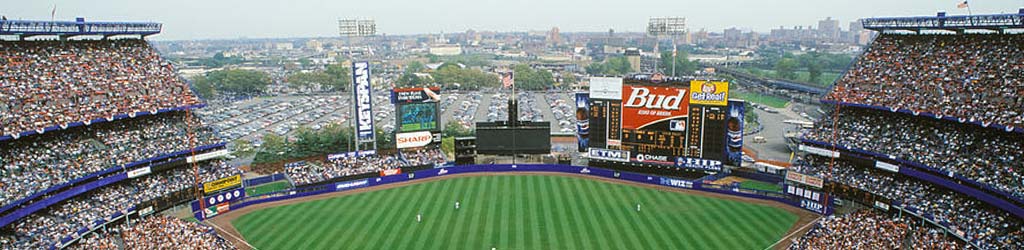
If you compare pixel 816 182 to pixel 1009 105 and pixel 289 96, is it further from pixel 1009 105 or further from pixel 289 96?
pixel 289 96

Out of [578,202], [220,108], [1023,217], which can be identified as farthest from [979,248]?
[220,108]

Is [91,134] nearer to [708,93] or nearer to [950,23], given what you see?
[708,93]

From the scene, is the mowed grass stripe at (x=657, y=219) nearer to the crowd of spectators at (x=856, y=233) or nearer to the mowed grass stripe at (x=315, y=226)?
the crowd of spectators at (x=856, y=233)

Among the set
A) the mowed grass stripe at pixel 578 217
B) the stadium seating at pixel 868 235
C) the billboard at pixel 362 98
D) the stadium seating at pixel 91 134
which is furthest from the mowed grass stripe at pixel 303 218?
the stadium seating at pixel 868 235

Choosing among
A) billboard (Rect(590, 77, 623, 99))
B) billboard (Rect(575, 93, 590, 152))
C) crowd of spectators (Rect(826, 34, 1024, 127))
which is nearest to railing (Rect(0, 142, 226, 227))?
billboard (Rect(575, 93, 590, 152))

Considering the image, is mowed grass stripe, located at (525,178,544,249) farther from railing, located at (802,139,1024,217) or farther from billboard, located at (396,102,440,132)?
railing, located at (802,139,1024,217)

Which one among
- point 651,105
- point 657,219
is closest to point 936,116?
point 657,219
